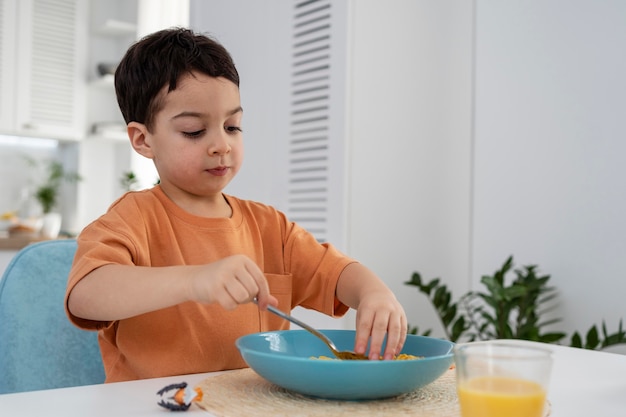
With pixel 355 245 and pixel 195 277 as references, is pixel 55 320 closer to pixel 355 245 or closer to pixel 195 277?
pixel 195 277

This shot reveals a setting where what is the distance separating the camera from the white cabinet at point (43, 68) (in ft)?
14.4

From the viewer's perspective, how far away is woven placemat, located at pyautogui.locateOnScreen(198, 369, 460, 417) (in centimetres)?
67

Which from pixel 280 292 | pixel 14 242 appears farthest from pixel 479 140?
pixel 14 242

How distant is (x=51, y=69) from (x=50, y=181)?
0.82m

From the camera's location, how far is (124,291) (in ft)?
2.70

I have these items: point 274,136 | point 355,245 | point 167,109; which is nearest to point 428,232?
point 355,245

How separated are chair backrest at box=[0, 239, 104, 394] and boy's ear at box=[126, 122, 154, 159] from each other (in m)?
0.24

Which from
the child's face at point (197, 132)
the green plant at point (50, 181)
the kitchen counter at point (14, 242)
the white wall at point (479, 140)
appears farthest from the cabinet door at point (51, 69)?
the child's face at point (197, 132)

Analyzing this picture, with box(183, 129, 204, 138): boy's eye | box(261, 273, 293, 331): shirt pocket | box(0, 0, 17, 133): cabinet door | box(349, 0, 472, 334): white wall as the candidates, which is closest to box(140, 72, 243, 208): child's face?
box(183, 129, 204, 138): boy's eye

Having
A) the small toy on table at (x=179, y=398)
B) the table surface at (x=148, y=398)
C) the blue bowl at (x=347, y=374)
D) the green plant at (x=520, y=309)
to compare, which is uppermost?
the blue bowl at (x=347, y=374)

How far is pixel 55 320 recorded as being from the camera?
1133mm

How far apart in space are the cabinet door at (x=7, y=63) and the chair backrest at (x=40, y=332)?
3.64 metres

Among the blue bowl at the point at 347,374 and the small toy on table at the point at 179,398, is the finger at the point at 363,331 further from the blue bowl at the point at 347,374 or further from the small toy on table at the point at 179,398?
the small toy on table at the point at 179,398

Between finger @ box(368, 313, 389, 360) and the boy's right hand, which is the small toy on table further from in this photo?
finger @ box(368, 313, 389, 360)
